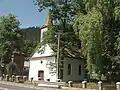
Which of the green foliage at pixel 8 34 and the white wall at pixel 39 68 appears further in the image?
the green foliage at pixel 8 34

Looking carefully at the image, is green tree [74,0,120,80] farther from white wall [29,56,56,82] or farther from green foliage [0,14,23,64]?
green foliage [0,14,23,64]

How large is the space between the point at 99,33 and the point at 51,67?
17.7 metres

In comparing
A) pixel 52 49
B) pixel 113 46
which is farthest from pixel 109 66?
pixel 52 49

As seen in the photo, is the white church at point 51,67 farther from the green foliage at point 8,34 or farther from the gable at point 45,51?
the green foliage at point 8,34

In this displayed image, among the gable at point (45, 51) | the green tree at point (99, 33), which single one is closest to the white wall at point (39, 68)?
the gable at point (45, 51)

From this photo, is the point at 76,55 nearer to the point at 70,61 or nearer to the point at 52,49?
the point at 70,61

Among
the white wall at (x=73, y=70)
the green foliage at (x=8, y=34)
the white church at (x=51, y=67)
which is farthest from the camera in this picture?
the green foliage at (x=8, y=34)

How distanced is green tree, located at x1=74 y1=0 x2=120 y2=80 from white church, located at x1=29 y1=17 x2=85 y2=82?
1370cm

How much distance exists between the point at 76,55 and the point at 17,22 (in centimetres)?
1349

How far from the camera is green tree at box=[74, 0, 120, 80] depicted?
105ft

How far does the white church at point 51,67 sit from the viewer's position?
48.1 meters

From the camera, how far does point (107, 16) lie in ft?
107

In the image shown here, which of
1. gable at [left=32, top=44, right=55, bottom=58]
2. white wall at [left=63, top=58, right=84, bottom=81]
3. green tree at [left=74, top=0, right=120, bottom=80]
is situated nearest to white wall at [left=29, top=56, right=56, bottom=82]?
gable at [left=32, top=44, right=55, bottom=58]

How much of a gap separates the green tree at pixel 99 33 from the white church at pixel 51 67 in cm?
1370
